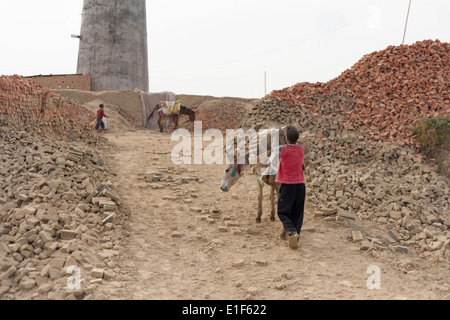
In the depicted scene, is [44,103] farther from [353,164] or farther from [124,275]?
[353,164]

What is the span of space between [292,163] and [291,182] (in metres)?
0.25

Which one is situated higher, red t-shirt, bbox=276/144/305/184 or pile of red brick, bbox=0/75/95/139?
pile of red brick, bbox=0/75/95/139

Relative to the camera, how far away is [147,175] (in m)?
7.70

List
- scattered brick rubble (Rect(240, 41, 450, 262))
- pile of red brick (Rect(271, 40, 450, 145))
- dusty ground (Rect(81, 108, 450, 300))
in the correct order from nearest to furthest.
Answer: dusty ground (Rect(81, 108, 450, 300)) < scattered brick rubble (Rect(240, 41, 450, 262)) < pile of red brick (Rect(271, 40, 450, 145))

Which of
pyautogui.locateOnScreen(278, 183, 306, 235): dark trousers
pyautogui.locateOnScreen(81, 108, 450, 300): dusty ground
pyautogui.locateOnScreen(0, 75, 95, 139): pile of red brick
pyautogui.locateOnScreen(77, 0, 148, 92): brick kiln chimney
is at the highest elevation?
pyautogui.locateOnScreen(77, 0, 148, 92): brick kiln chimney

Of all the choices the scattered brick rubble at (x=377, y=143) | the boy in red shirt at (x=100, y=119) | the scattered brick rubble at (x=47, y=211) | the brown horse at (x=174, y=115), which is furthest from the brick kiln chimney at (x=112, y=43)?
the scattered brick rubble at (x=377, y=143)

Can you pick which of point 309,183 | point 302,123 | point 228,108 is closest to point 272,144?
point 309,183

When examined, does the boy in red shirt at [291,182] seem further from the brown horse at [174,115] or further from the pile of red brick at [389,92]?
the brown horse at [174,115]

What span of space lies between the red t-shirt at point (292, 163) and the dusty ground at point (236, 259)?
97 cm

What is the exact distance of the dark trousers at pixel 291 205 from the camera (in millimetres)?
4816

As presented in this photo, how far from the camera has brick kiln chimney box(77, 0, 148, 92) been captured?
62.1 ft

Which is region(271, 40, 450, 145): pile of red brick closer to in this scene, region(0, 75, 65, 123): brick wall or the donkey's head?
the donkey's head

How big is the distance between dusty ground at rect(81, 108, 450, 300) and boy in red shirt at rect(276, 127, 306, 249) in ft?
1.31

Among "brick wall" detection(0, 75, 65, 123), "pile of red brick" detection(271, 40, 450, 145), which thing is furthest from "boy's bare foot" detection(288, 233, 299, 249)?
"brick wall" detection(0, 75, 65, 123)
